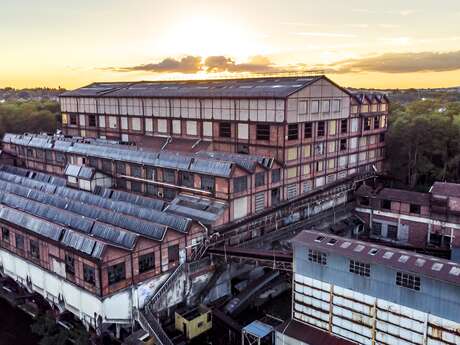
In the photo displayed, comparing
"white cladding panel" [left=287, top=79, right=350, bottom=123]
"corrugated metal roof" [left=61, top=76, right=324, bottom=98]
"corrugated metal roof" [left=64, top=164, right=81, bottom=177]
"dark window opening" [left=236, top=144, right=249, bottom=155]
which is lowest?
"corrugated metal roof" [left=64, top=164, right=81, bottom=177]

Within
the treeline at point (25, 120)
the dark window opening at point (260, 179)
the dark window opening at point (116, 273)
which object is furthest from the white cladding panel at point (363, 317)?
the treeline at point (25, 120)

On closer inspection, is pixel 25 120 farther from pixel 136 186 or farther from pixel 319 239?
pixel 319 239

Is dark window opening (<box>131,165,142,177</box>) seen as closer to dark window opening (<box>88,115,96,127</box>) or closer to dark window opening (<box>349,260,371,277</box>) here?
dark window opening (<box>88,115,96,127</box>)

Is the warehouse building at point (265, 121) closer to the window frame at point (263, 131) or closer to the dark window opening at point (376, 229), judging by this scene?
the window frame at point (263, 131)

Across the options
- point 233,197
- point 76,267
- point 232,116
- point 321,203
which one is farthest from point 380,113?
point 76,267

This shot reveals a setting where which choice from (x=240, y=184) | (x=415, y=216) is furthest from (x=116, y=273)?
(x=415, y=216)

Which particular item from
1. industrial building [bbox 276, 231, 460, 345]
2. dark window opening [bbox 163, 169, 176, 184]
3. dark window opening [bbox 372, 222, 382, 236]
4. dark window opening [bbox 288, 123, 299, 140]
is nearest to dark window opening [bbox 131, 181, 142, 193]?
dark window opening [bbox 163, 169, 176, 184]
